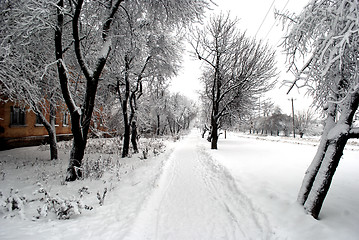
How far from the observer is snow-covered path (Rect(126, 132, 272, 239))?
2914mm

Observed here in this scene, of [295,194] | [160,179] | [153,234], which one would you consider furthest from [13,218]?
[295,194]

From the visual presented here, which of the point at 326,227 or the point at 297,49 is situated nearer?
the point at 326,227

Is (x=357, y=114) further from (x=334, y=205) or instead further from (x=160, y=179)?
(x=160, y=179)

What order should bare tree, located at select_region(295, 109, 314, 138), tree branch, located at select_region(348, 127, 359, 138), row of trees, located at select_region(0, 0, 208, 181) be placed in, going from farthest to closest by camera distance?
bare tree, located at select_region(295, 109, 314, 138) → row of trees, located at select_region(0, 0, 208, 181) → tree branch, located at select_region(348, 127, 359, 138)

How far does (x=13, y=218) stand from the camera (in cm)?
301

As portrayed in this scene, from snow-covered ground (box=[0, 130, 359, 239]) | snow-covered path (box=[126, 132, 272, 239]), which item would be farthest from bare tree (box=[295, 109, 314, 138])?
snow-covered path (box=[126, 132, 272, 239])

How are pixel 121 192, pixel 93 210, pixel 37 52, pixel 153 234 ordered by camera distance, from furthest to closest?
1. pixel 37 52
2. pixel 121 192
3. pixel 93 210
4. pixel 153 234

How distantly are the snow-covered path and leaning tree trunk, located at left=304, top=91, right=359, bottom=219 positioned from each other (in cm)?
94

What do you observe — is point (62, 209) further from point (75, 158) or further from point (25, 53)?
point (25, 53)

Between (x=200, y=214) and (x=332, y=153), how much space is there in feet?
9.22

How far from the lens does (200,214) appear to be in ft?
11.8

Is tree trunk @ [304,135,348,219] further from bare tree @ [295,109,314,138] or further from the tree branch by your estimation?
bare tree @ [295,109,314,138]

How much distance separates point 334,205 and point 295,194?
649mm

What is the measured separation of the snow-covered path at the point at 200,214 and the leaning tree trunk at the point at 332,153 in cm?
94
